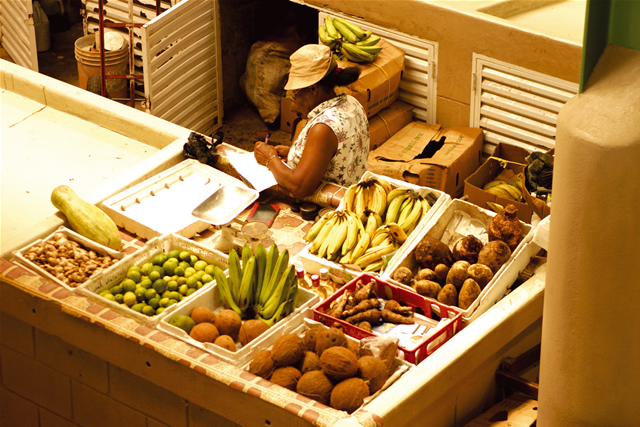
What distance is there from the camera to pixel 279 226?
4.73 m

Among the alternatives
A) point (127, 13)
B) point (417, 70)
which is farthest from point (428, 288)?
point (127, 13)

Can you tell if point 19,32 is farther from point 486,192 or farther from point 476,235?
point 476,235

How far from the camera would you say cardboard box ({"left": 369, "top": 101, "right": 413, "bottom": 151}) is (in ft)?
22.4

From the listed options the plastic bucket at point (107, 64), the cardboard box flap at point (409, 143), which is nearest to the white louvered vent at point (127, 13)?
the plastic bucket at point (107, 64)

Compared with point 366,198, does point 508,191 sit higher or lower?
lower

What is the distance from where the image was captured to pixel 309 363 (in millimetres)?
3428

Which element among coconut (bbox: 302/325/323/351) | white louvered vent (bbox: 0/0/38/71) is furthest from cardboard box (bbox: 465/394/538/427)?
white louvered vent (bbox: 0/0/38/71)

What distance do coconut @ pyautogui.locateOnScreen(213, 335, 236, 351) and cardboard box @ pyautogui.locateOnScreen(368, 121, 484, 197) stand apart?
3.06 metres

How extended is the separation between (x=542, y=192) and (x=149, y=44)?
145 inches

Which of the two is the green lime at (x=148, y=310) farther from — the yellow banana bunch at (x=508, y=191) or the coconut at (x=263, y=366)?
the yellow banana bunch at (x=508, y=191)

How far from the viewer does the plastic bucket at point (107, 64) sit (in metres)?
7.93

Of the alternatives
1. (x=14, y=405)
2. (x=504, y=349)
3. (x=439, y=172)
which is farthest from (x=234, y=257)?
(x=439, y=172)

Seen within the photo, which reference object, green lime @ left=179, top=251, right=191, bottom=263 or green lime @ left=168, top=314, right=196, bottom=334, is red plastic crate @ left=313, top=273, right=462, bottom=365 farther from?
green lime @ left=179, top=251, right=191, bottom=263

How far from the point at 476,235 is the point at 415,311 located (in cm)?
68
